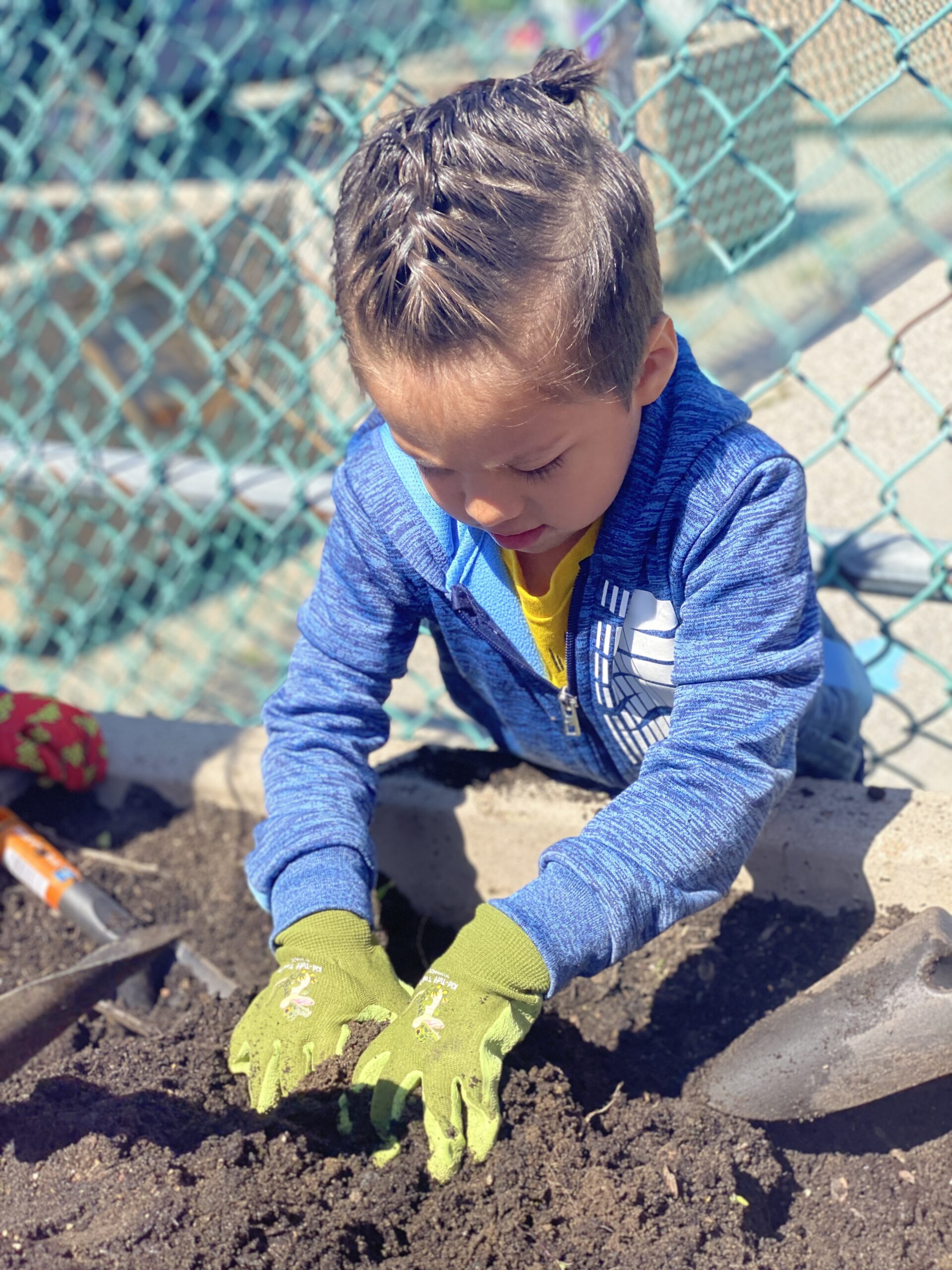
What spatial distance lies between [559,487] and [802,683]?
1.29 ft

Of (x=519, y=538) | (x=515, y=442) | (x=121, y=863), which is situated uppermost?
(x=515, y=442)

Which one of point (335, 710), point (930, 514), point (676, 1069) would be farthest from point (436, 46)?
point (676, 1069)

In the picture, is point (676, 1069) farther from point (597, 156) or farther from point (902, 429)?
point (902, 429)

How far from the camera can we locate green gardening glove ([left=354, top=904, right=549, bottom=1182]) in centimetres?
115

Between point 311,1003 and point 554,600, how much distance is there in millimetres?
554

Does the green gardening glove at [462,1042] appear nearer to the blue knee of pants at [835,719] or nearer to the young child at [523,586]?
the young child at [523,586]

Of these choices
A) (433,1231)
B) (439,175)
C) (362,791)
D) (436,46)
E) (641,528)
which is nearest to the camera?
(439,175)

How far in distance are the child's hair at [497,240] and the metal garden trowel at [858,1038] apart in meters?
0.72

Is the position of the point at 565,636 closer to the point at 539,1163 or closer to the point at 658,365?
the point at 658,365

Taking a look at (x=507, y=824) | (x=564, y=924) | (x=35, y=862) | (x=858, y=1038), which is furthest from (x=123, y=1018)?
(x=858, y=1038)

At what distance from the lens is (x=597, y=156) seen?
1.08 m

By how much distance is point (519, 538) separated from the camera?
1220 millimetres

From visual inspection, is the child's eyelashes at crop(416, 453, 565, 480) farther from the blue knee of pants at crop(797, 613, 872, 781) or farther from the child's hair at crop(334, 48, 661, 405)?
the blue knee of pants at crop(797, 613, 872, 781)

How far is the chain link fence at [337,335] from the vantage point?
1.82m
